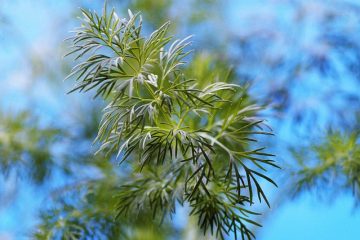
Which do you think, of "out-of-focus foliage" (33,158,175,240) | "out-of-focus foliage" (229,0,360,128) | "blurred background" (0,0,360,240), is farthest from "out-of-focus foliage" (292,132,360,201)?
"out-of-focus foliage" (229,0,360,128)

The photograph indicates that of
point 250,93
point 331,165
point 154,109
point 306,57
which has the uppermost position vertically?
point 306,57

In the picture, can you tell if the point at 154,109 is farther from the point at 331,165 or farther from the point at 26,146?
the point at 26,146

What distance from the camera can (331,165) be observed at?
57.9 inches

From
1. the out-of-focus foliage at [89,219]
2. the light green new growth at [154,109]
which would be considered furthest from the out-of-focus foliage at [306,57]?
the light green new growth at [154,109]

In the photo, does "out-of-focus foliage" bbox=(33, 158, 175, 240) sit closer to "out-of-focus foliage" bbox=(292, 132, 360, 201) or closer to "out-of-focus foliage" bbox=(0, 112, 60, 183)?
"out-of-focus foliage" bbox=(0, 112, 60, 183)

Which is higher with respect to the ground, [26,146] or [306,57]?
[306,57]

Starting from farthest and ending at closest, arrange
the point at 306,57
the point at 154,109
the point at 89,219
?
the point at 306,57 < the point at 89,219 < the point at 154,109

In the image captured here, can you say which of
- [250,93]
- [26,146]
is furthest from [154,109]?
[26,146]

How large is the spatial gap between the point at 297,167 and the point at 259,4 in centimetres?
153

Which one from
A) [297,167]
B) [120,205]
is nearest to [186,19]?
[297,167]

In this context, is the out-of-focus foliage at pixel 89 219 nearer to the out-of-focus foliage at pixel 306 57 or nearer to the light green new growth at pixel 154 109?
the light green new growth at pixel 154 109

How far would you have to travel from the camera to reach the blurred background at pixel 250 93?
1517 millimetres

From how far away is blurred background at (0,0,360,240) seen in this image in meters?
1.52

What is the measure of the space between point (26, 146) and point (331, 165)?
93 cm
